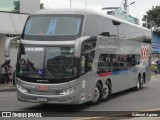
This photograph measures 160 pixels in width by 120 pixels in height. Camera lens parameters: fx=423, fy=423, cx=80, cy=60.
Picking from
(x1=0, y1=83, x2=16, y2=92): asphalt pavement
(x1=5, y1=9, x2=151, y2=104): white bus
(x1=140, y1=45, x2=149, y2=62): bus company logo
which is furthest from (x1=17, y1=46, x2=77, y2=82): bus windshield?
(x1=140, y1=45, x2=149, y2=62): bus company logo

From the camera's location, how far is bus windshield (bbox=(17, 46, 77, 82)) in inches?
540

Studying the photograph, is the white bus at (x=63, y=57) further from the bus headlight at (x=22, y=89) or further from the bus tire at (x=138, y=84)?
the bus tire at (x=138, y=84)

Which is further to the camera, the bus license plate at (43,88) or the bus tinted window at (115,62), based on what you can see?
the bus tinted window at (115,62)

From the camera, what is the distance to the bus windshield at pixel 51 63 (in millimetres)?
13711

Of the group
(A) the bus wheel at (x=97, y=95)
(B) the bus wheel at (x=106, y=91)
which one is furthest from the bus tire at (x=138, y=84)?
(A) the bus wheel at (x=97, y=95)

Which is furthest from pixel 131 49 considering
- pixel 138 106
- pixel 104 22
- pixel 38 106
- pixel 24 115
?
pixel 24 115

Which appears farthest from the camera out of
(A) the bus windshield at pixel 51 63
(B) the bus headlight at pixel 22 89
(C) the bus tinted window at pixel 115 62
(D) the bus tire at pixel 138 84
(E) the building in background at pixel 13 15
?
(E) the building in background at pixel 13 15

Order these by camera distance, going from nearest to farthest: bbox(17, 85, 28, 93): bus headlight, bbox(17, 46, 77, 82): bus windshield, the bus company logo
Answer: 1. bbox(17, 46, 77, 82): bus windshield
2. bbox(17, 85, 28, 93): bus headlight
3. the bus company logo

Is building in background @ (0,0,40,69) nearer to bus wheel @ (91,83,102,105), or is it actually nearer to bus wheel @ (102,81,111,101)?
bus wheel @ (102,81,111,101)

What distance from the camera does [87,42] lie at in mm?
14531

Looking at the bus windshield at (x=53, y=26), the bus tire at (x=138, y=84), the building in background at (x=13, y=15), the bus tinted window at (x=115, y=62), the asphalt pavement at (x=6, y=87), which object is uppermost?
the building in background at (x=13, y=15)

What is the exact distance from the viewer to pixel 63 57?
1381 cm

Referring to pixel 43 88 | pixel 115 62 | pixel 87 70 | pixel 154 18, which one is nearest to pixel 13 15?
pixel 115 62

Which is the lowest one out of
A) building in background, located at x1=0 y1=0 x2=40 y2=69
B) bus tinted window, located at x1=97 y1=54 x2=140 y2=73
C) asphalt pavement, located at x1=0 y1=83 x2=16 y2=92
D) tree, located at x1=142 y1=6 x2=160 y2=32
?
asphalt pavement, located at x1=0 y1=83 x2=16 y2=92
